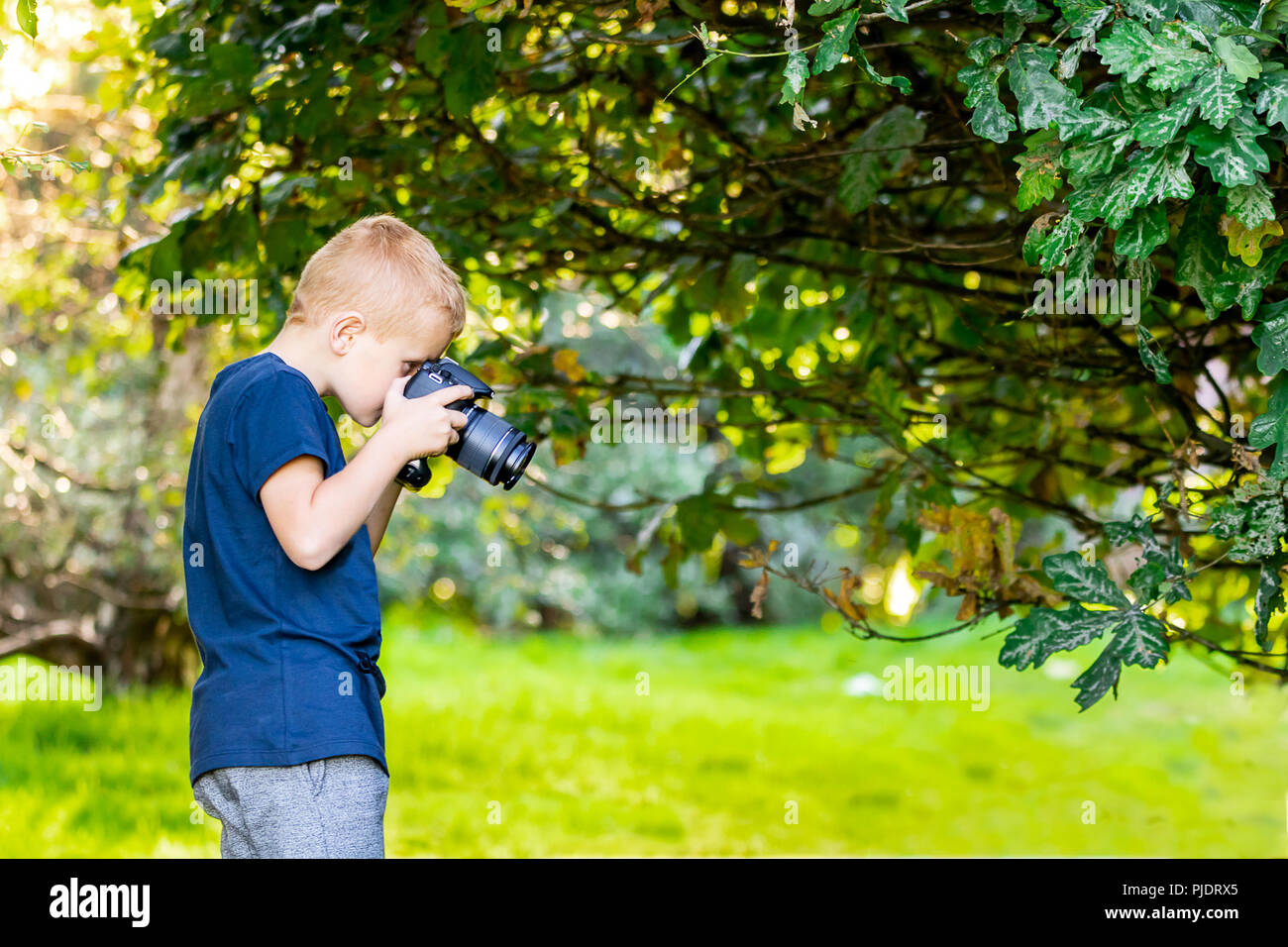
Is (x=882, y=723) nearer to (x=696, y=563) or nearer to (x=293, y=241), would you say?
(x=696, y=563)

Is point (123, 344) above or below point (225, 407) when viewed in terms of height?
above

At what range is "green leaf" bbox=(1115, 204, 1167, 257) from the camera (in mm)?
1473

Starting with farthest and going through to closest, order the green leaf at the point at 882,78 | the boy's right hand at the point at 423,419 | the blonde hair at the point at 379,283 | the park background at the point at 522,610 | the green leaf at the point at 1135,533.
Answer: the park background at the point at 522,610 < the green leaf at the point at 1135,533 < the blonde hair at the point at 379,283 < the boy's right hand at the point at 423,419 < the green leaf at the point at 882,78

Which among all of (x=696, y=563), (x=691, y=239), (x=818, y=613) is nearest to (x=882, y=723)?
(x=696, y=563)

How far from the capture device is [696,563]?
10.3m

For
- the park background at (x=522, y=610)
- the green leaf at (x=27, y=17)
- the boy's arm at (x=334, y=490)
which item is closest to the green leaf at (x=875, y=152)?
the park background at (x=522, y=610)

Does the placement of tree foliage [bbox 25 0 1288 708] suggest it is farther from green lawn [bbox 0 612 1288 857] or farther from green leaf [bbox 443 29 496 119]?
green lawn [bbox 0 612 1288 857]

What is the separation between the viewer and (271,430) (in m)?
1.59

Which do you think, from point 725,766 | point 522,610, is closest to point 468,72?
point 725,766

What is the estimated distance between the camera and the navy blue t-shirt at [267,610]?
1.55 m

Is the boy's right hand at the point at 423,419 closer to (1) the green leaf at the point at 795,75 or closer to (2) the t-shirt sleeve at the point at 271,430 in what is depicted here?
(2) the t-shirt sleeve at the point at 271,430

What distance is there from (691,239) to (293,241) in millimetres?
1058

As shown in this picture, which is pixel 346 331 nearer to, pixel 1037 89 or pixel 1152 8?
pixel 1037 89
